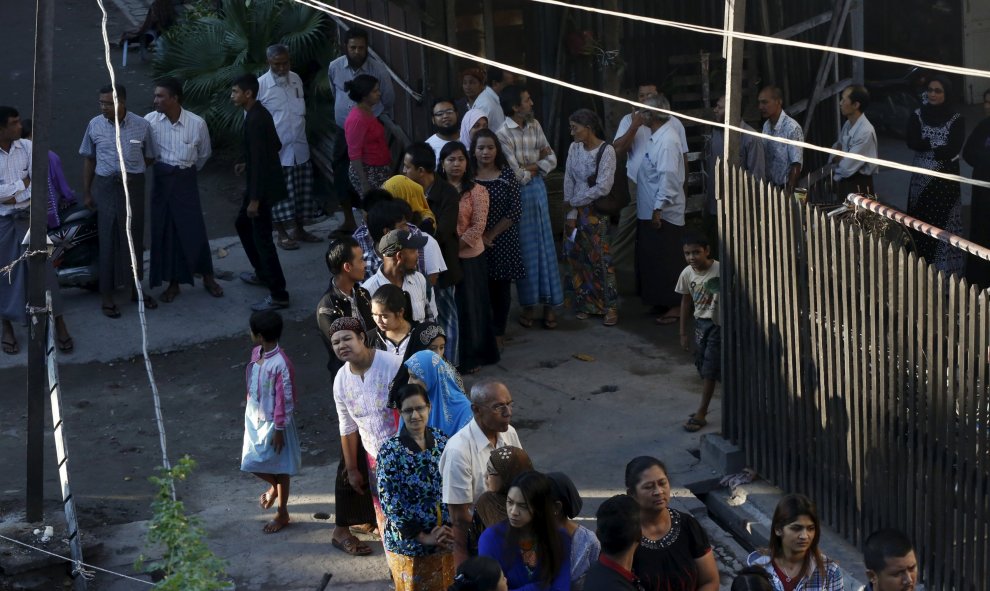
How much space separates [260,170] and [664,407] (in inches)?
154

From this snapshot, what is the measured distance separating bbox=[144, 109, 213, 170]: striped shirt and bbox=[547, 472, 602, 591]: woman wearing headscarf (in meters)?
6.39

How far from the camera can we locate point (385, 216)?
25.2ft

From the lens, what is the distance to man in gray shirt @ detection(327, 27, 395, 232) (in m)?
11.8

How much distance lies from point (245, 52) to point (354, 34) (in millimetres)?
2448

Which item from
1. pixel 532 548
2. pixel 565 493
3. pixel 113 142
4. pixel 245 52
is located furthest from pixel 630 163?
pixel 532 548

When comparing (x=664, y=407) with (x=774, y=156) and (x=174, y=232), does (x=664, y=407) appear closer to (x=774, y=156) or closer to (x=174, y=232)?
(x=774, y=156)

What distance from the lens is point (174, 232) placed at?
10.7 m

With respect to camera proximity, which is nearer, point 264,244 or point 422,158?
point 422,158

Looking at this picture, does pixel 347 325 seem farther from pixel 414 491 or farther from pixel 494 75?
pixel 494 75

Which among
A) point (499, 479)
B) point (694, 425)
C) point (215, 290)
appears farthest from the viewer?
point (215, 290)

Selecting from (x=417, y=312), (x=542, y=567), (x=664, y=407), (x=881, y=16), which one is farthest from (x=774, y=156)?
(x=881, y=16)

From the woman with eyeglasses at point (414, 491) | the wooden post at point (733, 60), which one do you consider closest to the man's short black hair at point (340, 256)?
the woman with eyeglasses at point (414, 491)

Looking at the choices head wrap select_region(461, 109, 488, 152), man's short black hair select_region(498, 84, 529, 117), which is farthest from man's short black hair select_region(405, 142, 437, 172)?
head wrap select_region(461, 109, 488, 152)

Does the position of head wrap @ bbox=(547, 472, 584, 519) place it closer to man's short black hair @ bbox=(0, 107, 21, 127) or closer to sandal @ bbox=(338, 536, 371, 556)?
sandal @ bbox=(338, 536, 371, 556)
